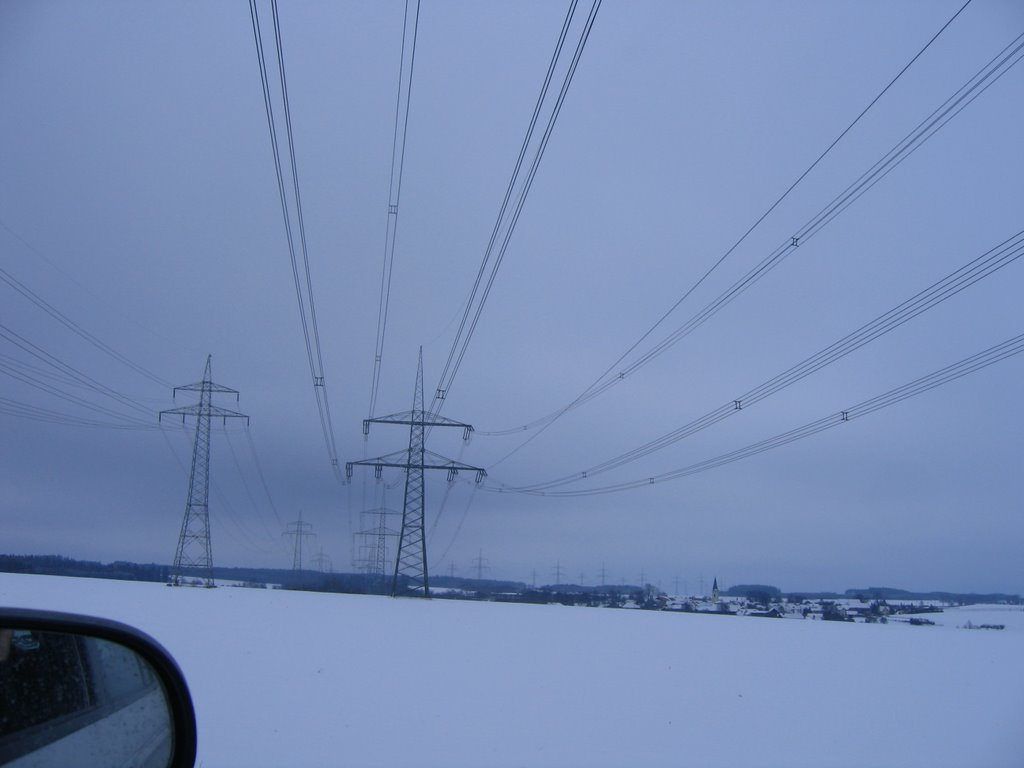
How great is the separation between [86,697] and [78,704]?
0.24ft

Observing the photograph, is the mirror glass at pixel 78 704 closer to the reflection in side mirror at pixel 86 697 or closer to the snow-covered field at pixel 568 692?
the reflection in side mirror at pixel 86 697

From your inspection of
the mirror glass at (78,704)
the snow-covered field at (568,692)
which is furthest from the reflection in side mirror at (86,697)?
the snow-covered field at (568,692)

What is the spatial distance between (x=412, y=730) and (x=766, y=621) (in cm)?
1072

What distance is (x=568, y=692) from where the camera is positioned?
22.1 feet

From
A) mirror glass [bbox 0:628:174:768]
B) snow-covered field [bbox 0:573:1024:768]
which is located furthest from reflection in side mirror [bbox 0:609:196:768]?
snow-covered field [bbox 0:573:1024:768]

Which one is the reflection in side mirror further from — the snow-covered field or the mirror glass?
the snow-covered field

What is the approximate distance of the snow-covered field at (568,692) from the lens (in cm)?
504

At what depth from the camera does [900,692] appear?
281 inches

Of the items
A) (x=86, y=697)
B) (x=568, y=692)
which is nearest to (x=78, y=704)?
(x=86, y=697)

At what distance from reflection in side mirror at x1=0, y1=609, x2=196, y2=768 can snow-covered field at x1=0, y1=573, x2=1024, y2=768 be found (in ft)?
6.91

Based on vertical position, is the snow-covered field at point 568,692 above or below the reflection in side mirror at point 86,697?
below

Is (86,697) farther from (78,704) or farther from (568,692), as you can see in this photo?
(568,692)

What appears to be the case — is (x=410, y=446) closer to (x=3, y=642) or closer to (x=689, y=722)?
(x=689, y=722)

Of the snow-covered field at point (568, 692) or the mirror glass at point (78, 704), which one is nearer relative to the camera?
the mirror glass at point (78, 704)
